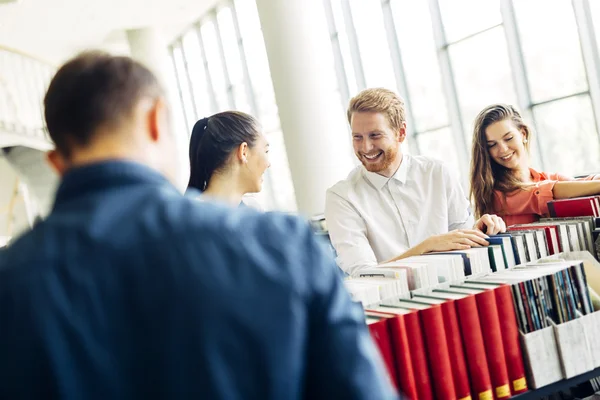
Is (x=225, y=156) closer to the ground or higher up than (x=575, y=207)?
higher up

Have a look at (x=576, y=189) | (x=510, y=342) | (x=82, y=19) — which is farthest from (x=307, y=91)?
(x=82, y=19)

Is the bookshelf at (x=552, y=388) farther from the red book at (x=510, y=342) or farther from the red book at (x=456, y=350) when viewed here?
the red book at (x=456, y=350)

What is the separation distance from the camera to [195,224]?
693 mm

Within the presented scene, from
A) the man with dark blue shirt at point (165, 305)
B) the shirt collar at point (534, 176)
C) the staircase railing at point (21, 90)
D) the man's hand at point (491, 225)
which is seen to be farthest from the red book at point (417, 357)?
the staircase railing at point (21, 90)

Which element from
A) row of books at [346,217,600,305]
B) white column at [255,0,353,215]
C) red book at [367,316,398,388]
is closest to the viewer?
red book at [367,316,398,388]

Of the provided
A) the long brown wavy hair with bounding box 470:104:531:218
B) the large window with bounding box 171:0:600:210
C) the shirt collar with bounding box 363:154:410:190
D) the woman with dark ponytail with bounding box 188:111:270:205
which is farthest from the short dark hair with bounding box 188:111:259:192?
the large window with bounding box 171:0:600:210

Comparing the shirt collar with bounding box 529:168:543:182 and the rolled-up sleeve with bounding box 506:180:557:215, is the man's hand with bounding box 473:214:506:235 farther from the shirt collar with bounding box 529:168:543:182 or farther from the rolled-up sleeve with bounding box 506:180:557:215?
the shirt collar with bounding box 529:168:543:182

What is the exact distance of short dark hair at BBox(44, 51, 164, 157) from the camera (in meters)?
0.77

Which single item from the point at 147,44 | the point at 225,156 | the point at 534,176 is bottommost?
the point at 534,176

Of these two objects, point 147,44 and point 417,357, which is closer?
point 417,357

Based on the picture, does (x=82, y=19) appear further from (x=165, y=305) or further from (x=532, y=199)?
(x=165, y=305)

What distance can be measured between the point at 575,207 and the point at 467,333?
906 mm

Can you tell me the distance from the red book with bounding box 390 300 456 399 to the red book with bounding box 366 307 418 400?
50 mm

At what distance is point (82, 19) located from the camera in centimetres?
1019
